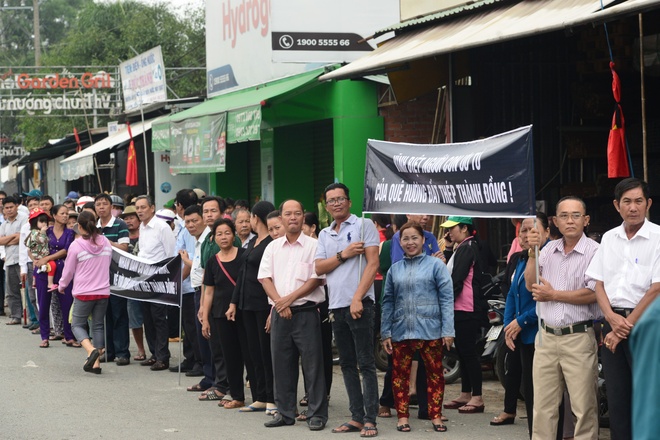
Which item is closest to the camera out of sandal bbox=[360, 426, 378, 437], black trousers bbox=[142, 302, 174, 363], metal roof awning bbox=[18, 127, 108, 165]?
sandal bbox=[360, 426, 378, 437]

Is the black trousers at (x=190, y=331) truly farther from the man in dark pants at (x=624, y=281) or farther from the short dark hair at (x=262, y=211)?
the man in dark pants at (x=624, y=281)

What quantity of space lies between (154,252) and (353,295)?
458cm

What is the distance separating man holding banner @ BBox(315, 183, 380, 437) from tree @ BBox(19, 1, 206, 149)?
112ft

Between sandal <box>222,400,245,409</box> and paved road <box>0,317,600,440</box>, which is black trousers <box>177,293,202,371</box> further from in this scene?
sandal <box>222,400,245,409</box>

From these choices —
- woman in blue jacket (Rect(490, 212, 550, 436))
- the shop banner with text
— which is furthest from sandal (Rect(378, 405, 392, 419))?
the shop banner with text

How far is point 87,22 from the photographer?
47.5 m

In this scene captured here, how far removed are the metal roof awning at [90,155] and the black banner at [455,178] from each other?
50.2 feet

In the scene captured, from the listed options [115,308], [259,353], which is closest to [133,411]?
[259,353]

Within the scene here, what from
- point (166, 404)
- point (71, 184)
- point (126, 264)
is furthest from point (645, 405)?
point (71, 184)

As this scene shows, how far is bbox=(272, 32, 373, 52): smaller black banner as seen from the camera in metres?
16.9

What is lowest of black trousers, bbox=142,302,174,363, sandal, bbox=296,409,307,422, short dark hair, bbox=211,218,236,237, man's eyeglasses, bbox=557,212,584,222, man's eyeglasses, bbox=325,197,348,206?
sandal, bbox=296,409,307,422

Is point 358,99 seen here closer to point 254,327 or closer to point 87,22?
point 254,327

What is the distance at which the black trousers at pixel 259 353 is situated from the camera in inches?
379

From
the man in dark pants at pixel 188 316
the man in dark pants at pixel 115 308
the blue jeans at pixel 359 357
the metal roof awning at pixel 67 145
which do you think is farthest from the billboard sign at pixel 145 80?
the blue jeans at pixel 359 357
